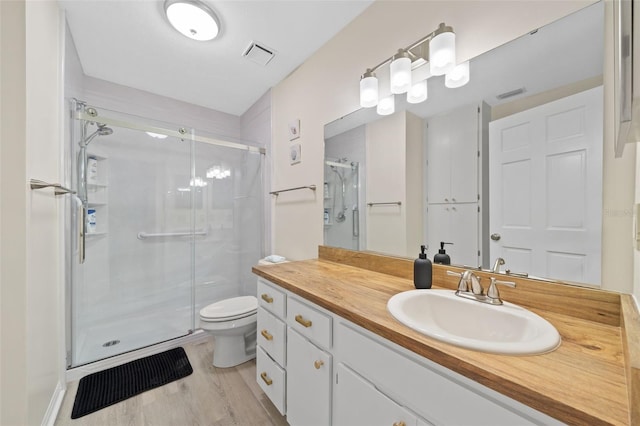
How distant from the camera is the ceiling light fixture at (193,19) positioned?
60.0 inches

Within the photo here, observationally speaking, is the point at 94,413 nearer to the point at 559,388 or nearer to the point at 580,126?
the point at 559,388

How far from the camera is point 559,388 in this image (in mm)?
481

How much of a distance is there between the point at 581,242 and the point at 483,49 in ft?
2.84

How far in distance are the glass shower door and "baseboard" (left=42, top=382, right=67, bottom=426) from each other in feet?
1.11

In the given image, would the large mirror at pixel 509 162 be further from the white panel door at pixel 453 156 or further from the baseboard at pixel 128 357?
the baseboard at pixel 128 357

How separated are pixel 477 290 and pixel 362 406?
59cm

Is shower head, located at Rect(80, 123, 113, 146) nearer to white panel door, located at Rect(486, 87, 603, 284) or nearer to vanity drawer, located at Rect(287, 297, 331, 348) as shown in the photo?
vanity drawer, located at Rect(287, 297, 331, 348)

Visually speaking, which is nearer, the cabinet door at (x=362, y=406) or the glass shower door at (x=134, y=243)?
the cabinet door at (x=362, y=406)

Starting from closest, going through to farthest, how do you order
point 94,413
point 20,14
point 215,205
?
point 20,14 < point 94,413 < point 215,205

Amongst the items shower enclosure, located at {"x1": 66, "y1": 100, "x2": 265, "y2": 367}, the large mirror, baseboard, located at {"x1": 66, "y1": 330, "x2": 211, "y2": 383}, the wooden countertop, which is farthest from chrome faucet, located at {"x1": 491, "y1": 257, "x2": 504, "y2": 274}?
baseboard, located at {"x1": 66, "y1": 330, "x2": 211, "y2": 383}

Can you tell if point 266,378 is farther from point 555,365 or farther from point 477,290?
point 555,365

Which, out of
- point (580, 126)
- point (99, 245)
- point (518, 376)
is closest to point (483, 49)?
point (580, 126)

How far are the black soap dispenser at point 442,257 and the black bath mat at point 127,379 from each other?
187cm

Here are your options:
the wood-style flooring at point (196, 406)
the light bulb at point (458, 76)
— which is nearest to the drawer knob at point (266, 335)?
the wood-style flooring at point (196, 406)
